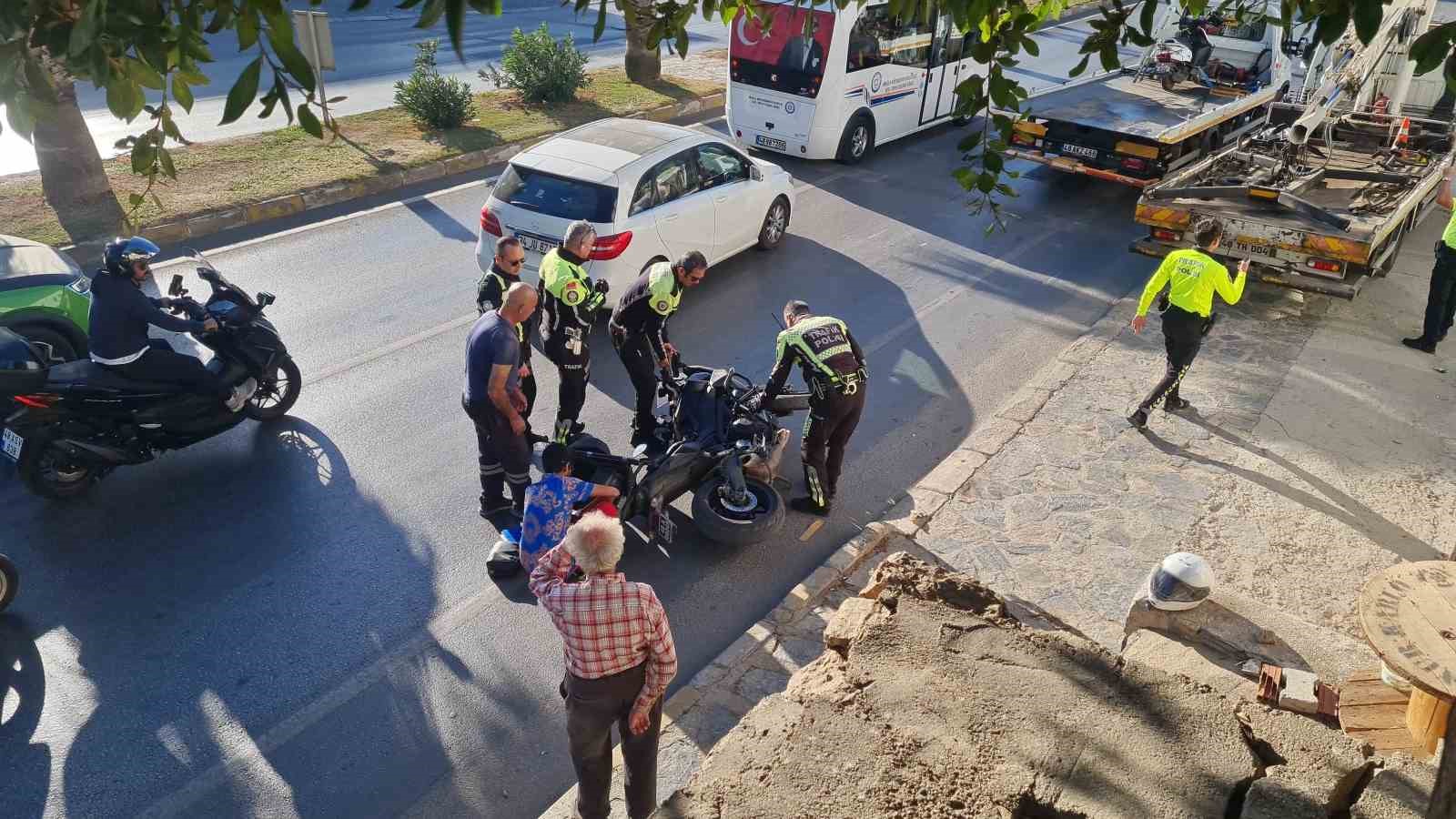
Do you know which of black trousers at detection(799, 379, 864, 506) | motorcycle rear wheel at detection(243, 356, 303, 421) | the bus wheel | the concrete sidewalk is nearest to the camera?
the concrete sidewalk

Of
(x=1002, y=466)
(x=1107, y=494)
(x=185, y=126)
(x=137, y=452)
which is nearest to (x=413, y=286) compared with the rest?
(x=137, y=452)

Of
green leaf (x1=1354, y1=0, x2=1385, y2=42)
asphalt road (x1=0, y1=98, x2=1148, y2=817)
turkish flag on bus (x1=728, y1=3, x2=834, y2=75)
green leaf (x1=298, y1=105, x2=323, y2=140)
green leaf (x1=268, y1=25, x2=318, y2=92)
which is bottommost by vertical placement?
asphalt road (x1=0, y1=98, x2=1148, y2=817)

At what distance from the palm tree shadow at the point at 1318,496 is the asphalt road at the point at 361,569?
164 centimetres

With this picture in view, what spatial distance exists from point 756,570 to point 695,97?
44.8ft

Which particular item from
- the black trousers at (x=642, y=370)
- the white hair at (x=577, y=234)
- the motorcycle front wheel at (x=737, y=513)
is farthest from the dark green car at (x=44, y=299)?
the motorcycle front wheel at (x=737, y=513)

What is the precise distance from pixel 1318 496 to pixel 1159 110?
27.8ft

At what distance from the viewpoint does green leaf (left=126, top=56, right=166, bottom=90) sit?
3.09 m

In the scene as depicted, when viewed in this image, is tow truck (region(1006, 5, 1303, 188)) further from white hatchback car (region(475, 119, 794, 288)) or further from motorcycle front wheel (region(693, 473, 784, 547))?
motorcycle front wheel (region(693, 473, 784, 547))

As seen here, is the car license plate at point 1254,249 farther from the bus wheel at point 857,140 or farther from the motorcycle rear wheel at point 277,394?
the motorcycle rear wheel at point 277,394

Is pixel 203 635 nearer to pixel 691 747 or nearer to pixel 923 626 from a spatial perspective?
pixel 691 747

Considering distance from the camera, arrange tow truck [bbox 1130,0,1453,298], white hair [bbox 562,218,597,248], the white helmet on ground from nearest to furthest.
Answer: the white helmet on ground < white hair [bbox 562,218,597,248] < tow truck [bbox 1130,0,1453,298]

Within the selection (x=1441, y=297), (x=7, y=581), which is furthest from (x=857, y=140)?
(x=7, y=581)

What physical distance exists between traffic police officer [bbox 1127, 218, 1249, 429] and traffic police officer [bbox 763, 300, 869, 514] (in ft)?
8.94

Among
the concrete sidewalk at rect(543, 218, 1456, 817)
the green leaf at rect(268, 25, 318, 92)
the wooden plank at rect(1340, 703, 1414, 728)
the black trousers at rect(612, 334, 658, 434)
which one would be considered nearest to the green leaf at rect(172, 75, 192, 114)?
the green leaf at rect(268, 25, 318, 92)
